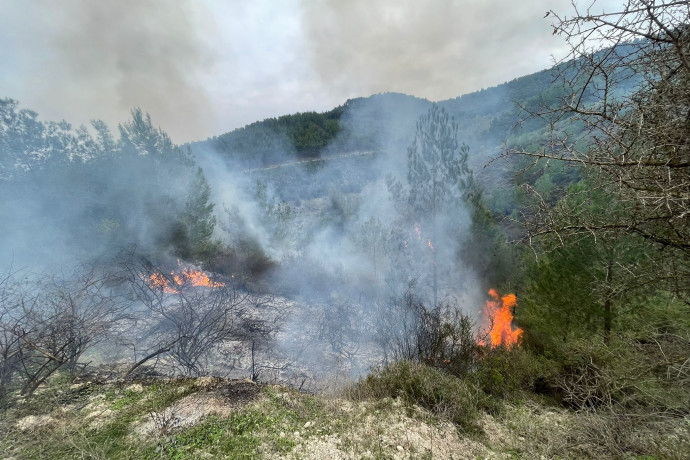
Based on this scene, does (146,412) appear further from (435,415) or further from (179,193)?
(179,193)

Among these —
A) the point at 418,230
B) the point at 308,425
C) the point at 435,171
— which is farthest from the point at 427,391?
the point at 435,171

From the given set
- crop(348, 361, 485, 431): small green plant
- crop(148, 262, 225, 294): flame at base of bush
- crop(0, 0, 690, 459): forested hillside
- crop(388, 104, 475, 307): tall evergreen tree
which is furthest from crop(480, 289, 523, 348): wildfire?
crop(148, 262, 225, 294): flame at base of bush

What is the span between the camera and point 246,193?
2795 cm

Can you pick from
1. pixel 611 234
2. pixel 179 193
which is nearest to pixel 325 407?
pixel 611 234

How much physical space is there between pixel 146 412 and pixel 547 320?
32.0 feet

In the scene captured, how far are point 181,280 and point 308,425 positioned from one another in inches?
401

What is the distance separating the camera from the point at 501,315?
42.1 ft

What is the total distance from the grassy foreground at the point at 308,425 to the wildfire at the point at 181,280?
4433mm

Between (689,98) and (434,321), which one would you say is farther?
(434,321)

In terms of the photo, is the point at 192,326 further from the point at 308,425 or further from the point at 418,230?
the point at 418,230

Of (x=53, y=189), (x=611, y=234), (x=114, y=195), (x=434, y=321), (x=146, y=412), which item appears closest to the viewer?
(x=611, y=234)

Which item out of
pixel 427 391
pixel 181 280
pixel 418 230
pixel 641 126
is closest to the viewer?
pixel 641 126

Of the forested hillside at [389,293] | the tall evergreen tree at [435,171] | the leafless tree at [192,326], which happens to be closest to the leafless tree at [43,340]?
the forested hillside at [389,293]

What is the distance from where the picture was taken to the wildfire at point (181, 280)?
9.42 metres
